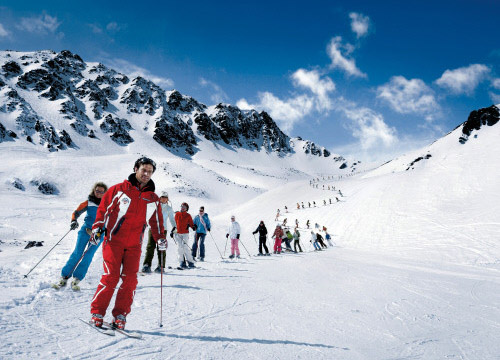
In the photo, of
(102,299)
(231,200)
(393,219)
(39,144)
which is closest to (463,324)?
(102,299)

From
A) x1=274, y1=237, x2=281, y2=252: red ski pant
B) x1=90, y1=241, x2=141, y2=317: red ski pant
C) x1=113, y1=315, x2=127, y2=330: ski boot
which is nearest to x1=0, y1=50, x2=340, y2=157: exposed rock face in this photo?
x1=274, y1=237, x2=281, y2=252: red ski pant

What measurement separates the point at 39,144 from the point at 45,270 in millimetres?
95934

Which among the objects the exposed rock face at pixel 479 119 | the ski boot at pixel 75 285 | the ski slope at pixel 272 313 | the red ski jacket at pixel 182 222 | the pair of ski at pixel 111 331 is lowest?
the ski slope at pixel 272 313

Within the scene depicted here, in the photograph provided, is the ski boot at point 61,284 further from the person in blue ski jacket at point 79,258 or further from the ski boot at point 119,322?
the ski boot at point 119,322

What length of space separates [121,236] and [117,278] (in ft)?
1.70

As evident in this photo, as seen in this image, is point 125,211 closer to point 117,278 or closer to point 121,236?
point 121,236

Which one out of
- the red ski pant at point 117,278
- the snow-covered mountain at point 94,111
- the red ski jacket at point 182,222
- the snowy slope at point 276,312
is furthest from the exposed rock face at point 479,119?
the snow-covered mountain at point 94,111

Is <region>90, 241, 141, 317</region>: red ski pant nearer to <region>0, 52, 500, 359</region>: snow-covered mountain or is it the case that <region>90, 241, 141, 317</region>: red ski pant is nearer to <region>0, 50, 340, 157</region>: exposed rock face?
<region>0, 52, 500, 359</region>: snow-covered mountain

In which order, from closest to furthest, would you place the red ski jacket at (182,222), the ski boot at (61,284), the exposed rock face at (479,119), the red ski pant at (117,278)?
the red ski pant at (117,278)
the ski boot at (61,284)
the red ski jacket at (182,222)
the exposed rock face at (479,119)

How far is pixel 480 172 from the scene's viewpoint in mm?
28891

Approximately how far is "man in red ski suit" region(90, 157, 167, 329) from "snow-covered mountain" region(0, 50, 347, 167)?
321 ft

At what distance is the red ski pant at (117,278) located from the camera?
127 inches

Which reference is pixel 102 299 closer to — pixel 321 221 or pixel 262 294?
pixel 262 294

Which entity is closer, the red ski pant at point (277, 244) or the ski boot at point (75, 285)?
the ski boot at point (75, 285)
